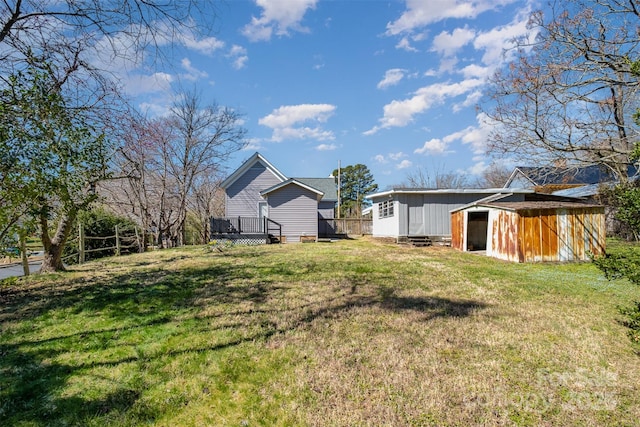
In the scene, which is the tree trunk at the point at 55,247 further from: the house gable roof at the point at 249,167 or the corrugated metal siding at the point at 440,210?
the corrugated metal siding at the point at 440,210

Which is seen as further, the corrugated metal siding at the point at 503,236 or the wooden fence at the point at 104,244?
the wooden fence at the point at 104,244

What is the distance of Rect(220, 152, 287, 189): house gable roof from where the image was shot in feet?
61.5

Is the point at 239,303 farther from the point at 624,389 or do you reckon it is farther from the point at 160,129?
the point at 160,129

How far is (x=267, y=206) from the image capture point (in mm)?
17641

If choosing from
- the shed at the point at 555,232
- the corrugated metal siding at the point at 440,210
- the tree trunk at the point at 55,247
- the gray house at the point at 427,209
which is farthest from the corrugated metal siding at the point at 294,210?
the tree trunk at the point at 55,247

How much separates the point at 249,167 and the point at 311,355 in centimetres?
1692

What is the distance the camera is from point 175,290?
5.75 m

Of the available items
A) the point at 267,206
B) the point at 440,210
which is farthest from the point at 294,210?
the point at 440,210

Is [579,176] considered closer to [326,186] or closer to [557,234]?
[557,234]

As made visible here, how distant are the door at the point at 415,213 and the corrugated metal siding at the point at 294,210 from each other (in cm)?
508

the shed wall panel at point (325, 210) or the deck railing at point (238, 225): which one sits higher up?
the shed wall panel at point (325, 210)

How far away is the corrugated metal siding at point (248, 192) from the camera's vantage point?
19000 millimetres

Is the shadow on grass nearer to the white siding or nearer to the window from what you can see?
the white siding

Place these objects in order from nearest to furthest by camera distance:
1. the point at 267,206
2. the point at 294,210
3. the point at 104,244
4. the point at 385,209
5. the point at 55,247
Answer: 1. the point at 55,247
2. the point at 104,244
3. the point at 294,210
4. the point at 267,206
5. the point at 385,209
